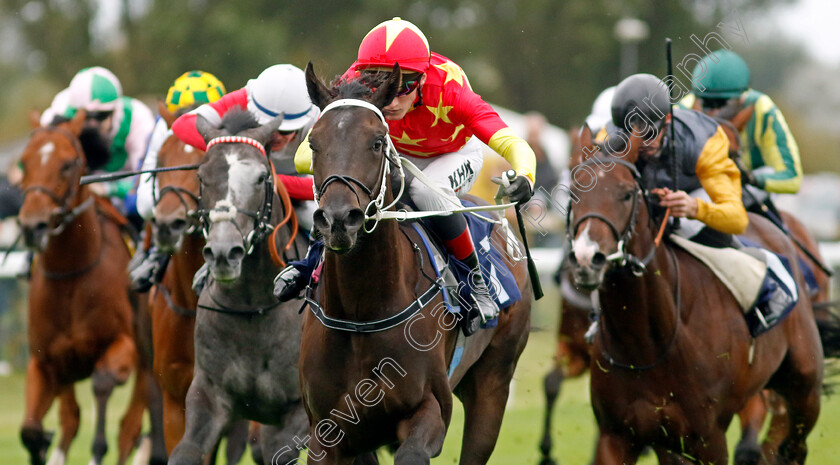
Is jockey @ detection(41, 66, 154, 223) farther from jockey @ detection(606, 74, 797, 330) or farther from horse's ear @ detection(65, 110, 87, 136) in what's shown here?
jockey @ detection(606, 74, 797, 330)

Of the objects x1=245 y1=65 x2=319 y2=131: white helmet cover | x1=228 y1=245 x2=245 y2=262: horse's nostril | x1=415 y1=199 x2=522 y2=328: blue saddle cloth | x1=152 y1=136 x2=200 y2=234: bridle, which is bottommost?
x1=415 y1=199 x2=522 y2=328: blue saddle cloth

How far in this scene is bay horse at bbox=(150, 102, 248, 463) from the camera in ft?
17.5

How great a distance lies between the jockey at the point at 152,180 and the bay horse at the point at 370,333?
1.86 meters

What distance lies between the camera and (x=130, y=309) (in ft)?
23.4

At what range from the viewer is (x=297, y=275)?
4578 millimetres

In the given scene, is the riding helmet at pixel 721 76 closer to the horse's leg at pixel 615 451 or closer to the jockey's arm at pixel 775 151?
the jockey's arm at pixel 775 151

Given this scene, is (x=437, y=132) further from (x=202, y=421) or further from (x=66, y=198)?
(x=66, y=198)

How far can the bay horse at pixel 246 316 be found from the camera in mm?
4828

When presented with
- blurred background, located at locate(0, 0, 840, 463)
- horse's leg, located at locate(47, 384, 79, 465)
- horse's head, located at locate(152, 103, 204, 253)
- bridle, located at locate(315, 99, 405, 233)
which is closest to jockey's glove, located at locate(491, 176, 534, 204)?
bridle, located at locate(315, 99, 405, 233)

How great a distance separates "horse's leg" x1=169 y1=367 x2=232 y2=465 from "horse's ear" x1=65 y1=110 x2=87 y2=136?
266 centimetres

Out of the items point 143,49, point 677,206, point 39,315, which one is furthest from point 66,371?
point 143,49

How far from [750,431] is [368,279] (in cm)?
316

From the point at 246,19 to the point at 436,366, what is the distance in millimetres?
20013

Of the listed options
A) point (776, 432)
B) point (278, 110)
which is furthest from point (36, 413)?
point (776, 432)
